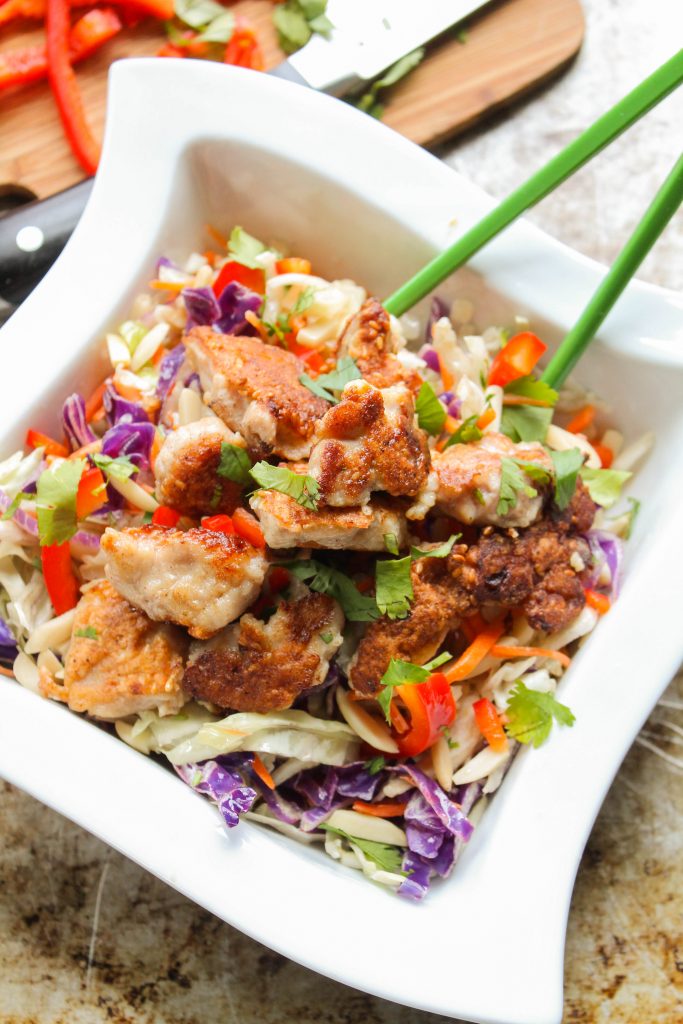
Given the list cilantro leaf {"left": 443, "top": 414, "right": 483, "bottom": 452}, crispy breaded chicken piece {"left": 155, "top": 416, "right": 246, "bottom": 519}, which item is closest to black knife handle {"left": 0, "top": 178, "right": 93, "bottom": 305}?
crispy breaded chicken piece {"left": 155, "top": 416, "right": 246, "bottom": 519}

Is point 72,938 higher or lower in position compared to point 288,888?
lower

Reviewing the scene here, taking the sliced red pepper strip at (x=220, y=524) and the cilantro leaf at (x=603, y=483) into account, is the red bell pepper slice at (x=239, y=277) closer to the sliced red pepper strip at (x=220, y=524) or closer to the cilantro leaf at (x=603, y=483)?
the sliced red pepper strip at (x=220, y=524)

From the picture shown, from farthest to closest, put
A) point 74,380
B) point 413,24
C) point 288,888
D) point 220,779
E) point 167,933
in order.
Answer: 1. point 413,24
2. point 167,933
3. point 74,380
4. point 220,779
5. point 288,888

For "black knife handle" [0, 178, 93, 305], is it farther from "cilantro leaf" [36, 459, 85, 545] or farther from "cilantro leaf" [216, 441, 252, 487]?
"cilantro leaf" [216, 441, 252, 487]

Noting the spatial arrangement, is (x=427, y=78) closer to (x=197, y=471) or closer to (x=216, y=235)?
(x=216, y=235)

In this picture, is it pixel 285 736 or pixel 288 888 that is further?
pixel 285 736

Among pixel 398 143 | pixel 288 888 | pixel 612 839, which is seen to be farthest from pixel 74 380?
pixel 612 839

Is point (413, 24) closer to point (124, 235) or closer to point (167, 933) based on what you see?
point (124, 235)
